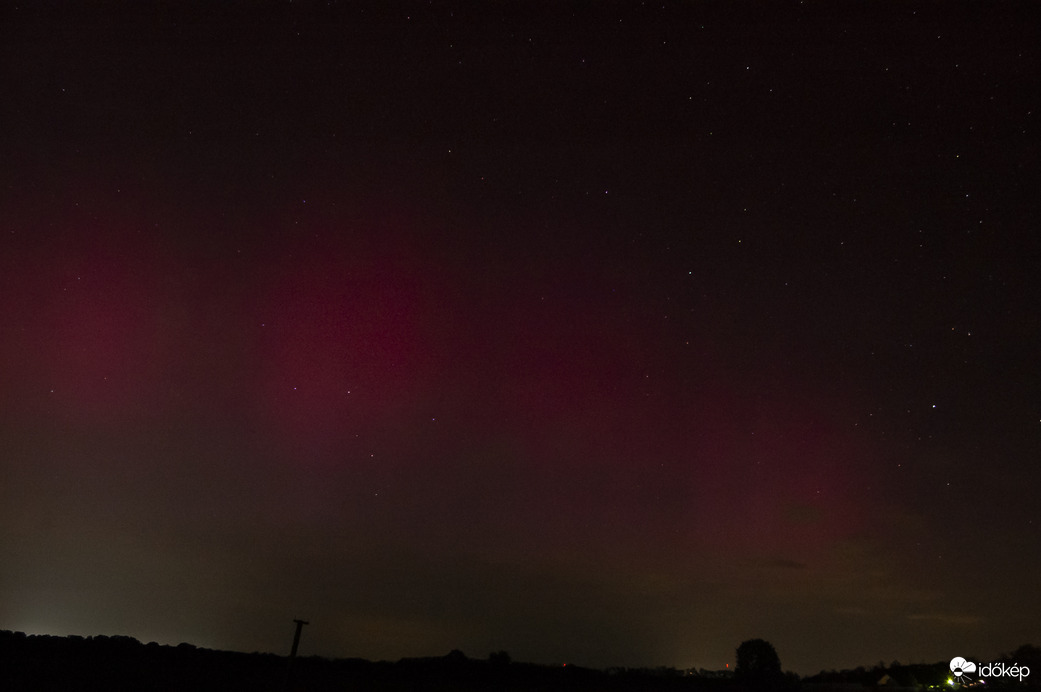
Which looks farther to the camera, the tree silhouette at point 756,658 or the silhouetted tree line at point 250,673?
the tree silhouette at point 756,658

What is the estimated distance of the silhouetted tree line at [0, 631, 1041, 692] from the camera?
2011 centimetres

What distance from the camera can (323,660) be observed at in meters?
33.7

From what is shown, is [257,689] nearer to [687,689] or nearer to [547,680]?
[547,680]

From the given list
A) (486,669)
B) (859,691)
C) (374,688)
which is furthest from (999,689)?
(374,688)

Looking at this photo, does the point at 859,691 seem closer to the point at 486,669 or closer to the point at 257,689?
the point at 486,669

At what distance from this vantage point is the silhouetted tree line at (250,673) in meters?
20.1

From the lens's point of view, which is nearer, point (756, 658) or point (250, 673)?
point (250, 673)

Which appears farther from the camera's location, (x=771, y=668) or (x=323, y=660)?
(x=771, y=668)

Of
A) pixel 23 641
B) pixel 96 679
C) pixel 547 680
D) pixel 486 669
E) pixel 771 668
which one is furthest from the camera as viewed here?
pixel 771 668

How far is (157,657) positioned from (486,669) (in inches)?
575

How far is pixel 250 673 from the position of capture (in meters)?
24.2

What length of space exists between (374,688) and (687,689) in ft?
47.4

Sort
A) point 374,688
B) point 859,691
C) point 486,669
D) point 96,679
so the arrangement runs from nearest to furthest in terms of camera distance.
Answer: point 96,679 → point 374,688 → point 486,669 → point 859,691

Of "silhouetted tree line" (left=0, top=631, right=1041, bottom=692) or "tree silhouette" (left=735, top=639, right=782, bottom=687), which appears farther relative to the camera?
"tree silhouette" (left=735, top=639, right=782, bottom=687)
